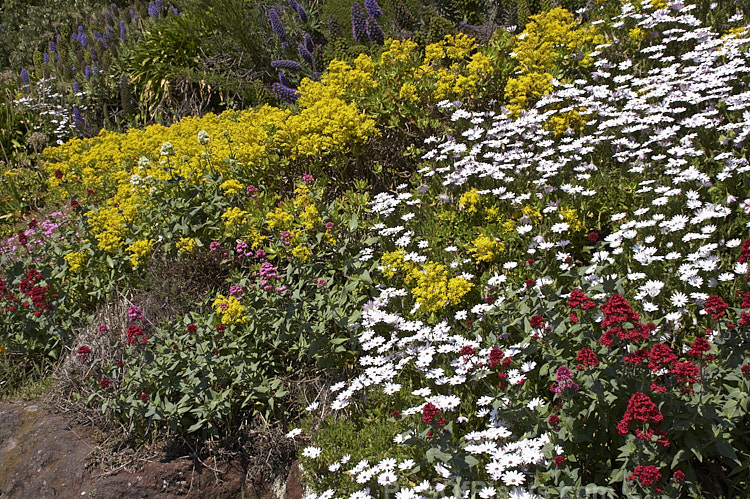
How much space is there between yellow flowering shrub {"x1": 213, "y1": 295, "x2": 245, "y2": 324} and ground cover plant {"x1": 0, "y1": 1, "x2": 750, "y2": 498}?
0.02 m

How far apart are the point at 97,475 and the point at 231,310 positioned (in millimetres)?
1323

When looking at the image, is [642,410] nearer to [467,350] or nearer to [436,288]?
[467,350]

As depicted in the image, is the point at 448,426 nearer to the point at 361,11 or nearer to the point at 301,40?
the point at 361,11

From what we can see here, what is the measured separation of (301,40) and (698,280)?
663cm

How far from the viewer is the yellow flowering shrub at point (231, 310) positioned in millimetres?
3882

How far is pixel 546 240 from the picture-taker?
4.11m

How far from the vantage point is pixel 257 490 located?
3.89 meters

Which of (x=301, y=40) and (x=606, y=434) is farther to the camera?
(x=301, y=40)

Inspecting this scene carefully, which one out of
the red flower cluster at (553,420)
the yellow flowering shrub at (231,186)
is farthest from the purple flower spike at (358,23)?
the red flower cluster at (553,420)

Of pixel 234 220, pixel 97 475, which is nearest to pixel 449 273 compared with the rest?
pixel 234 220

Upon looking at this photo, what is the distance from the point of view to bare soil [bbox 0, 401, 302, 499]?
3.79m

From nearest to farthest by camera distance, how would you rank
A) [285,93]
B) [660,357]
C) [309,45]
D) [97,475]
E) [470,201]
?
[660,357] → [97,475] → [470,201] → [285,93] → [309,45]

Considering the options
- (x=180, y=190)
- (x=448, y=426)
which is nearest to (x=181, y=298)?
(x=180, y=190)

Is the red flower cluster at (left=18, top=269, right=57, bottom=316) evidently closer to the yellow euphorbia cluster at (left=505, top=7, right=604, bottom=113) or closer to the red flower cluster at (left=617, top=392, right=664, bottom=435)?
the red flower cluster at (left=617, top=392, right=664, bottom=435)
